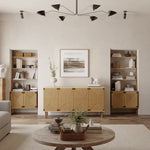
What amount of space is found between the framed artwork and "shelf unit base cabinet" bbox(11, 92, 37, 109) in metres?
1.05

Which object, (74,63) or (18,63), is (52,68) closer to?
(74,63)

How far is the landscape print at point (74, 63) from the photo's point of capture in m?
6.54

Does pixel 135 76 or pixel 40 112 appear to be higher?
pixel 135 76

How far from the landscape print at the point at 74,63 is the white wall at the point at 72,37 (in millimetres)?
141

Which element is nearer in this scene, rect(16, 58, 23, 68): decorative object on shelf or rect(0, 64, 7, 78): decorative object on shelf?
rect(0, 64, 7, 78): decorative object on shelf

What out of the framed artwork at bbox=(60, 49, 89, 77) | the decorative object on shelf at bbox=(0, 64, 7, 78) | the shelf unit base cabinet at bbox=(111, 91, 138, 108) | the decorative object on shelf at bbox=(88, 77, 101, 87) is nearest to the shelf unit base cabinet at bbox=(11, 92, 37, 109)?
the decorative object on shelf at bbox=(0, 64, 7, 78)

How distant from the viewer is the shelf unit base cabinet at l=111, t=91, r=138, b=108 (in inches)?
260

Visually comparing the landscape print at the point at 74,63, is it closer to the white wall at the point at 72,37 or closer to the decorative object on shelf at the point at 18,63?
the white wall at the point at 72,37

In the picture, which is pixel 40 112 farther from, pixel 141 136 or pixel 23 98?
pixel 141 136

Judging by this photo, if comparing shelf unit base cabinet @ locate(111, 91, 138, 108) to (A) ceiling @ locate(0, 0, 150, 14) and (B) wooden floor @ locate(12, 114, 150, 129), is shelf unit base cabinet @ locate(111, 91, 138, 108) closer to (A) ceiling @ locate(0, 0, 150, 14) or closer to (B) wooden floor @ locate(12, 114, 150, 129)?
(B) wooden floor @ locate(12, 114, 150, 129)

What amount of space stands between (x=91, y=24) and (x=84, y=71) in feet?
4.34

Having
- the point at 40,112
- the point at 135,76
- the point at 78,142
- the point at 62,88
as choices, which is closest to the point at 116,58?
the point at 135,76

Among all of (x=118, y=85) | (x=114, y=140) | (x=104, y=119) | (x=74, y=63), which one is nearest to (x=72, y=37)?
(x=74, y=63)

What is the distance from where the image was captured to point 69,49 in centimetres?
652
